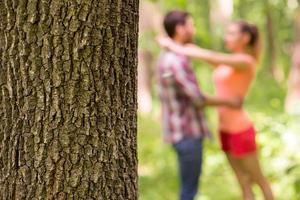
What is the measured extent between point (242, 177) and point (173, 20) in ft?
4.50

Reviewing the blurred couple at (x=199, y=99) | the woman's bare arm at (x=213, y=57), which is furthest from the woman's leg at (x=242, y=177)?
the woman's bare arm at (x=213, y=57)

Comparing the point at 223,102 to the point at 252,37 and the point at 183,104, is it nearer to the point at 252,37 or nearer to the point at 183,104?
the point at 183,104

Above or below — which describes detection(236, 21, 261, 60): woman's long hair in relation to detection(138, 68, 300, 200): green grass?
above

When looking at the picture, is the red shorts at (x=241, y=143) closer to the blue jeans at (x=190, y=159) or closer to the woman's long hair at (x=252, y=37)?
the blue jeans at (x=190, y=159)

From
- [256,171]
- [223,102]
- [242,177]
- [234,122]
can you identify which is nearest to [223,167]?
[242,177]

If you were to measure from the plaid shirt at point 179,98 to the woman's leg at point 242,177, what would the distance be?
418mm

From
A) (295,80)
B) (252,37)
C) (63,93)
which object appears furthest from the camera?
(295,80)

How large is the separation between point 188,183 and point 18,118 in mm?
3079

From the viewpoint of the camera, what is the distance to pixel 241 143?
5.42 metres

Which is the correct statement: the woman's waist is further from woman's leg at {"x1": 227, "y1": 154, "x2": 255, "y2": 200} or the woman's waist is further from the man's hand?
woman's leg at {"x1": 227, "y1": 154, "x2": 255, "y2": 200}

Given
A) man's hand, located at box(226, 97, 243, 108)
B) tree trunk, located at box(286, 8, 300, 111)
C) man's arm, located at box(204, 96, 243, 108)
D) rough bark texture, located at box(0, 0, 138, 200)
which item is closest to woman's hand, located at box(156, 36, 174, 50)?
man's arm, located at box(204, 96, 243, 108)

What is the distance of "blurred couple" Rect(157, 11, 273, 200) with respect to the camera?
17.1ft

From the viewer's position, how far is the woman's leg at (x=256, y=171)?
5.48 meters

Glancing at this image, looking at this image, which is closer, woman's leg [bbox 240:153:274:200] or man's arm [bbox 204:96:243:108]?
man's arm [bbox 204:96:243:108]
